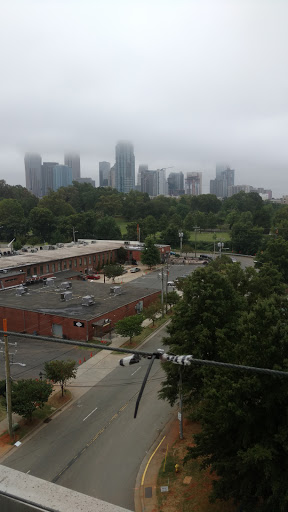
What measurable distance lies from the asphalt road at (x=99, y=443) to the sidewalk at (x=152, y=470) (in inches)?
8.1

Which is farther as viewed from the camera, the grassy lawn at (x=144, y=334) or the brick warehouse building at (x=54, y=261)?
the brick warehouse building at (x=54, y=261)

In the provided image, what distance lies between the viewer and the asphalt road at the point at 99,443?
11828 mm

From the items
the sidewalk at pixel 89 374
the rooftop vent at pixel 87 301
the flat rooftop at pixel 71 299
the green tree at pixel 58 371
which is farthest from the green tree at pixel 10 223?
the green tree at pixel 58 371

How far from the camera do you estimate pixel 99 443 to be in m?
13.8

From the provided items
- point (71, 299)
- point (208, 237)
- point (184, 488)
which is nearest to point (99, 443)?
point (184, 488)

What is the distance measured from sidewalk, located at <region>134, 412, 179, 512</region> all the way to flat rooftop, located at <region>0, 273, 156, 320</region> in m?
11.9

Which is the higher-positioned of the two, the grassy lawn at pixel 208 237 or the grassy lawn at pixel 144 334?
the grassy lawn at pixel 208 237

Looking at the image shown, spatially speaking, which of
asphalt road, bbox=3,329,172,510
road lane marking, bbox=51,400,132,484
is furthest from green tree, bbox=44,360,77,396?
road lane marking, bbox=51,400,132,484

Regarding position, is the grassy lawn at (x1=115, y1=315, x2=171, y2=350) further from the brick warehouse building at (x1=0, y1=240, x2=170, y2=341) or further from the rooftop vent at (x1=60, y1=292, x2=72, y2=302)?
the rooftop vent at (x1=60, y1=292, x2=72, y2=302)

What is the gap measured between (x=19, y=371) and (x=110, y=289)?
43.4 feet

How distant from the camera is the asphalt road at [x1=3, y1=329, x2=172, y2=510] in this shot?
11.8 meters

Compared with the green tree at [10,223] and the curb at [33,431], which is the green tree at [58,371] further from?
the green tree at [10,223]

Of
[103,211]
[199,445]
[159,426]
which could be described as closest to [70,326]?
[159,426]

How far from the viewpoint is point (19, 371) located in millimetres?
19938
